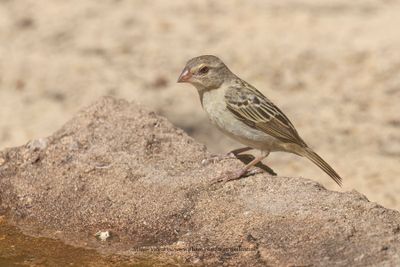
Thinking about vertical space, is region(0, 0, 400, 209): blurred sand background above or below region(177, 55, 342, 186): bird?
above

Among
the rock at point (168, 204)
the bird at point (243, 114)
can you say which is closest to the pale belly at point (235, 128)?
the bird at point (243, 114)

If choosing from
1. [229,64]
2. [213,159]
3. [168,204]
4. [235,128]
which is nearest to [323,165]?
[235,128]

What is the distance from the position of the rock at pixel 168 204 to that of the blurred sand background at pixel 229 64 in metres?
3.09

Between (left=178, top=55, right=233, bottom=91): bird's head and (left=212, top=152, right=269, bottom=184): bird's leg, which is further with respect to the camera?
(left=178, top=55, right=233, bottom=91): bird's head

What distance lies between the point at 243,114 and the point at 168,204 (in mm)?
1106

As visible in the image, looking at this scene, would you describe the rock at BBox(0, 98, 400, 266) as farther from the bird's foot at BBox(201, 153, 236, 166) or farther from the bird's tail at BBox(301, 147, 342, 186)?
the bird's tail at BBox(301, 147, 342, 186)

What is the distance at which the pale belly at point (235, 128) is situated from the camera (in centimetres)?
652

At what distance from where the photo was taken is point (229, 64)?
1159 cm

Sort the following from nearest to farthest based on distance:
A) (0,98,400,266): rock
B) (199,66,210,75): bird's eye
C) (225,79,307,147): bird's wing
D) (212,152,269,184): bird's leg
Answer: (0,98,400,266): rock < (212,152,269,184): bird's leg < (225,79,307,147): bird's wing < (199,66,210,75): bird's eye

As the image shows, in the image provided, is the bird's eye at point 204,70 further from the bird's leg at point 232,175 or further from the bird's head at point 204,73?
the bird's leg at point 232,175

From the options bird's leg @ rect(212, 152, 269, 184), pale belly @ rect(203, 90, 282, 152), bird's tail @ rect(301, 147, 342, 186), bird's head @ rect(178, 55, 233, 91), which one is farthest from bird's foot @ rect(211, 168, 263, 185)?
bird's head @ rect(178, 55, 233, 91)

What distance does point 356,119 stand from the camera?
10.2 meters

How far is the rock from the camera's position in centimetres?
507

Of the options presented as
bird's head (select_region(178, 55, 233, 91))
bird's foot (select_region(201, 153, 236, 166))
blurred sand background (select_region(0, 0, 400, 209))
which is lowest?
bird's foot (select_region(201, 153, 236, 166))
